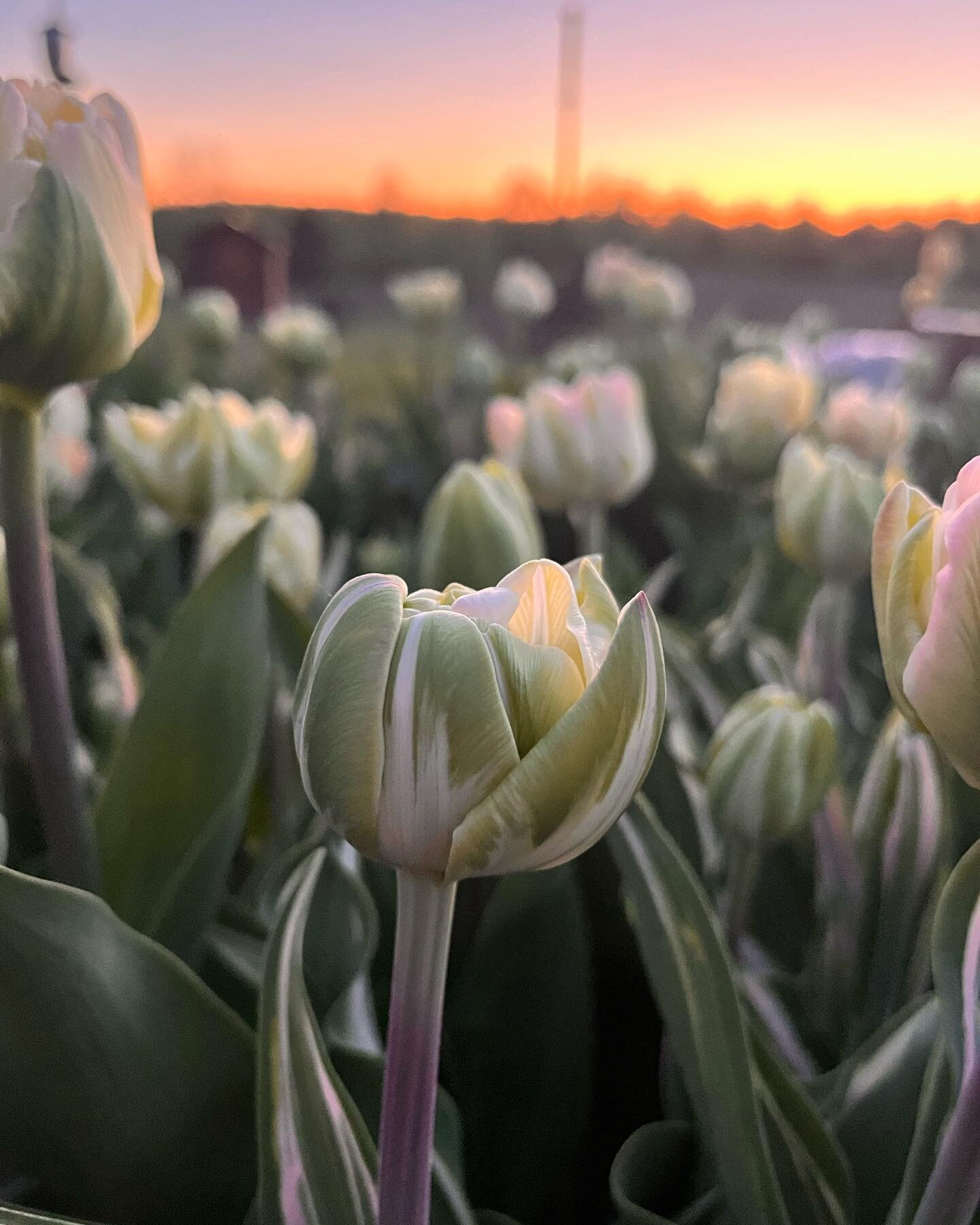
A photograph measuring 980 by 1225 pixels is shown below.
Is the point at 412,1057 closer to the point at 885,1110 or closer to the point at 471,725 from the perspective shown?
the point at 471,725

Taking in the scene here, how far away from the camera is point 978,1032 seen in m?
0.20

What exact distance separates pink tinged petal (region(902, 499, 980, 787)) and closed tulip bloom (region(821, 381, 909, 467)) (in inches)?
27.3

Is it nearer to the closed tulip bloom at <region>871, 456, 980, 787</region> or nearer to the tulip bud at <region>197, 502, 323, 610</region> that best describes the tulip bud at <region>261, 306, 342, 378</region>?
the tulip bud at <region>197, 502, 323, 610</region>

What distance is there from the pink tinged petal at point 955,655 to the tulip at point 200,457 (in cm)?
42

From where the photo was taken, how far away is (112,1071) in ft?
0.84

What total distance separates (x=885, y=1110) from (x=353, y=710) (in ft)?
0.68

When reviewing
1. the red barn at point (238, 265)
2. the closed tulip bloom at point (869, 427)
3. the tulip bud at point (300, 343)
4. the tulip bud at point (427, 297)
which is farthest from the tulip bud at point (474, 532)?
the red barn at point (238, 265)

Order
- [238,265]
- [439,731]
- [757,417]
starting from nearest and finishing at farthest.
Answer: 1. [439,731]
2. [757,417]
3. [238,265]

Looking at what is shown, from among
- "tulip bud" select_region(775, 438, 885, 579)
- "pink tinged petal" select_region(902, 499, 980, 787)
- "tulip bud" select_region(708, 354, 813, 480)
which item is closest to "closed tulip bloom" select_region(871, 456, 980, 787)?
"pink tinged petal" select_region(902, 499, 980, 787)

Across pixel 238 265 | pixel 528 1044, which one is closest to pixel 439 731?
pixel 528 1044

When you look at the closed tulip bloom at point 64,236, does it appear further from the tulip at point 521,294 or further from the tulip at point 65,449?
the tulip at point 521,294

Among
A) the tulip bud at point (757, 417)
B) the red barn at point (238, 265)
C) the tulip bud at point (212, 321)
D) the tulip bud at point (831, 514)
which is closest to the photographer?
the tulip bud at point (831, 514)

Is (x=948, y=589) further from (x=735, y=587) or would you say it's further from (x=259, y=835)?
(x=735, y=587)

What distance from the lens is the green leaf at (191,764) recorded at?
33 centimetres
